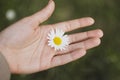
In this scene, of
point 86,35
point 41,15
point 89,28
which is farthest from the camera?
point 89,28

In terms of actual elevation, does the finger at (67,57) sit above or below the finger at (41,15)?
below

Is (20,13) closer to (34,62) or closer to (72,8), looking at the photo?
(72,8)

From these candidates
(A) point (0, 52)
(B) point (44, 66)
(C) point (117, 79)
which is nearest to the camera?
(A) point (0, 52)

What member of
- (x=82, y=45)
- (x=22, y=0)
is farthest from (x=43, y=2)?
(x=82, y=45)

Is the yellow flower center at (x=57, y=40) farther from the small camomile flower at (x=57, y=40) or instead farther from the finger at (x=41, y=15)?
the finger at (x=41, y=15)

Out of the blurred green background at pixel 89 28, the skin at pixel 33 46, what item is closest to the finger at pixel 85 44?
the skin at pixel 33 46

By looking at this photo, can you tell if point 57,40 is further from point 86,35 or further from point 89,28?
point 89,28

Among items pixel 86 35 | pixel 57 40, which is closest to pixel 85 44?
pixel 86 35
